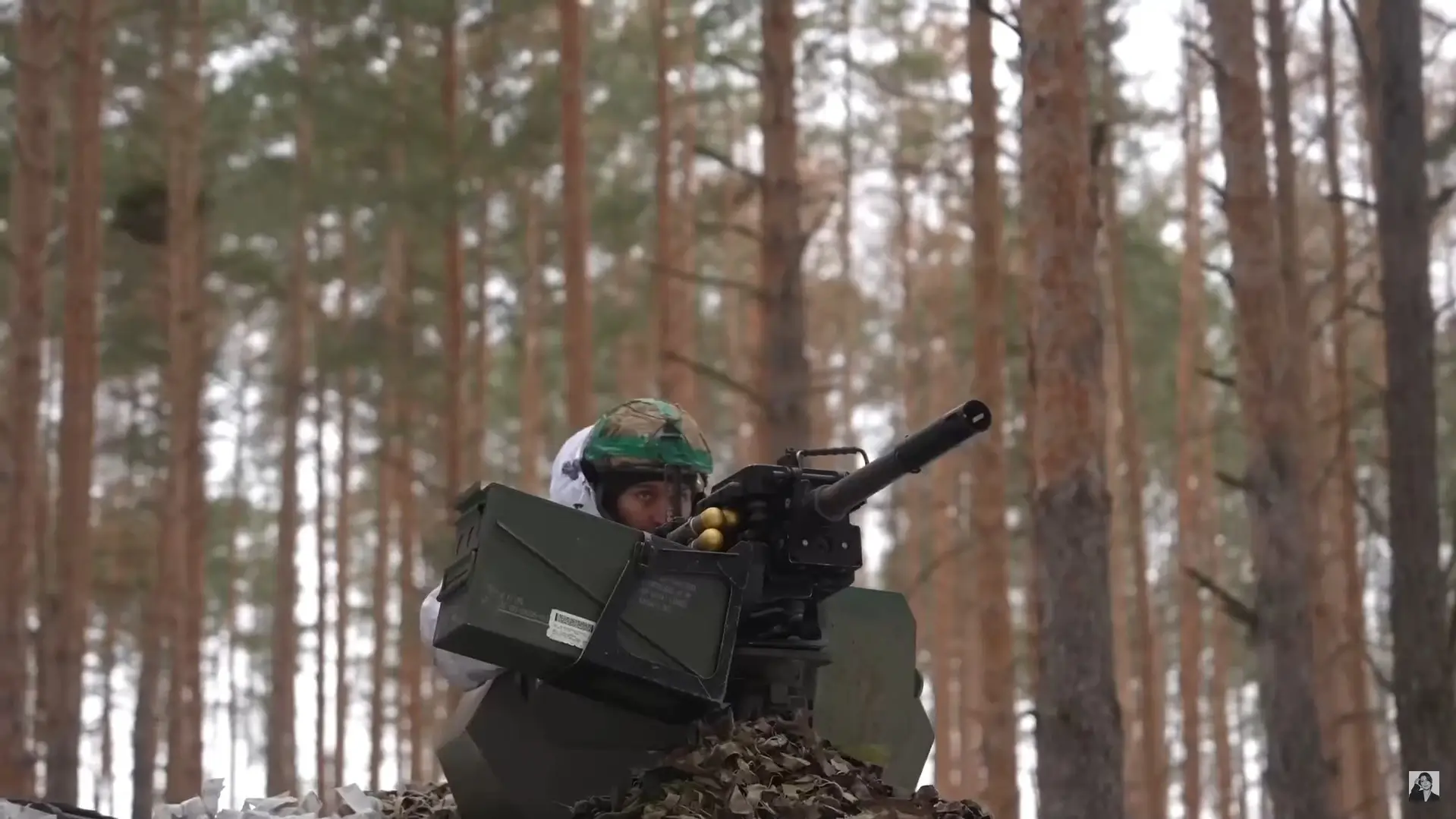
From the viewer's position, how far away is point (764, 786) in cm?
339

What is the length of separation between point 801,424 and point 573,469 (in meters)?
4.90

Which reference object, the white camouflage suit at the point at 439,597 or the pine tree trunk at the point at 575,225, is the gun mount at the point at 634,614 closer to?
the white camouflage suit at the point at 439,597

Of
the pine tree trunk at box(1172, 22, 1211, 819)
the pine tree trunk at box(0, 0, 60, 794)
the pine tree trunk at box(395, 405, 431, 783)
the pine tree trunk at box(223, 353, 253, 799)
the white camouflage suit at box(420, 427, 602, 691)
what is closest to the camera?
the white camouflage suit at box(420, 427, 602, 691)

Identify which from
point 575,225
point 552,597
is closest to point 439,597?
point 552,597

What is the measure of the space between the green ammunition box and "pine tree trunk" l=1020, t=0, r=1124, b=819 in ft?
11.0

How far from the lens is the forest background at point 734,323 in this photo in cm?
805

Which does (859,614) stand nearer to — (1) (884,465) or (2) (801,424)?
(1) (884,465)

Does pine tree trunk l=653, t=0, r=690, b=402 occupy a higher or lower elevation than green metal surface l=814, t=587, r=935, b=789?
higher

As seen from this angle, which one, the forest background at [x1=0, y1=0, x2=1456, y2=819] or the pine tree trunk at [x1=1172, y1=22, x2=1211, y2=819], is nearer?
the forest background at [x1=0, y1=0, x2=1456, y2=819]

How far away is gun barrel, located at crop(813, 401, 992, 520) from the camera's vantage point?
347 centimetres

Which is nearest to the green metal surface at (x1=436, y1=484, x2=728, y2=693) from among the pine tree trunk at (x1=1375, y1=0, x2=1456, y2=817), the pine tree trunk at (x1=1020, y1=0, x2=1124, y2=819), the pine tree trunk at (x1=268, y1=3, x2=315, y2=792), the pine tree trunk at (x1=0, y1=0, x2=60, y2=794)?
the pine tree trunk at (x1=1020, y1=0, x2=1124, y2=819)

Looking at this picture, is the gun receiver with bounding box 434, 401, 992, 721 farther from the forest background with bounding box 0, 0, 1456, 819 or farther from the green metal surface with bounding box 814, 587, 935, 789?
the forest background with bounding box 0, 0, 1456, 819

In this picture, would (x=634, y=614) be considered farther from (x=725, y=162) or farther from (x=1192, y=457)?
(x=1192, y=457)

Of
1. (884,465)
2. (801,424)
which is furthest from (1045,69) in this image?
(884,465)
